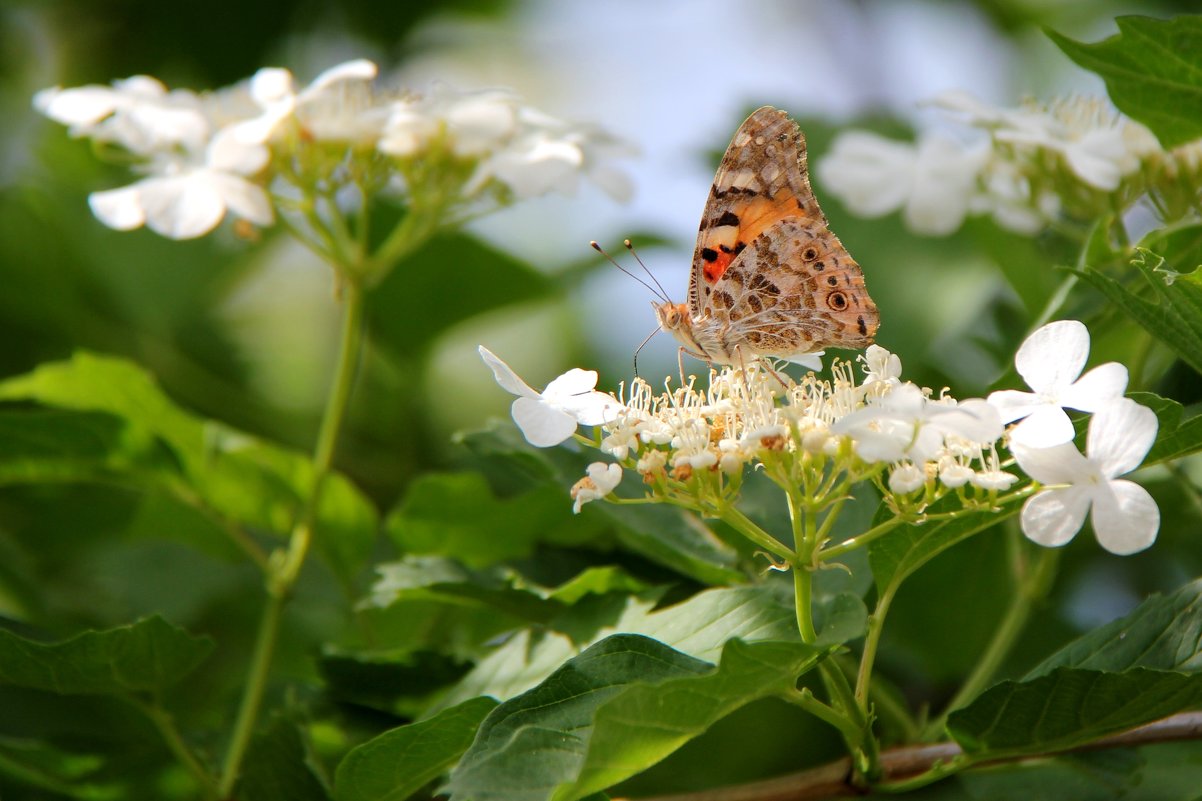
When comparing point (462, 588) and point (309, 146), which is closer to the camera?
point (462, 588)

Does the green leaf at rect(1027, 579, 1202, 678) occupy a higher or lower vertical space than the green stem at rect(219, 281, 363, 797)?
higher

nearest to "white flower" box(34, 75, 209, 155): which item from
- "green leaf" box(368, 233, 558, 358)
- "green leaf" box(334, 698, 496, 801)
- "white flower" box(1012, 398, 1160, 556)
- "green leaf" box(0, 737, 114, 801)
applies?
"green leaf" box(368, 233, 558, 358)

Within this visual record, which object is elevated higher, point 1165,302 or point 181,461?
point 1165,302

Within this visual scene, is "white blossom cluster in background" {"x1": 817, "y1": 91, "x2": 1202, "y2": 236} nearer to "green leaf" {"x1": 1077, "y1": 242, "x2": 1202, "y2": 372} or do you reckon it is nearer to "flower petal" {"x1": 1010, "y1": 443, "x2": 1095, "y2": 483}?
"green leaf" {"x1": 1077, "y1": 242, "x2": 1202, "y2": 372}

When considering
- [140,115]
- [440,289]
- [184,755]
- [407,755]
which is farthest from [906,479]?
[440,289]

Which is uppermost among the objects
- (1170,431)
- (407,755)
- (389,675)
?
(1170,431)

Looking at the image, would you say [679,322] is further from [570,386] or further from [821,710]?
[821,710]
